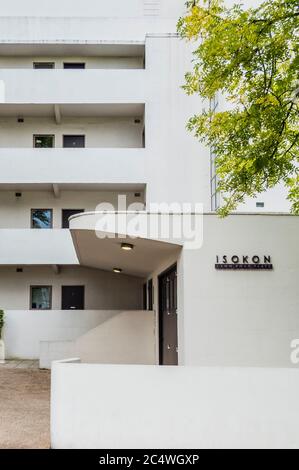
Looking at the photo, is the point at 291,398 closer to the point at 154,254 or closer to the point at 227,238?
the point at 227,238

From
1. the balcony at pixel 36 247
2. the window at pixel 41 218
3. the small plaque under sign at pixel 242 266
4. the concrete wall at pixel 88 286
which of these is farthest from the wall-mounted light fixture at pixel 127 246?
the window at pixel 41 218

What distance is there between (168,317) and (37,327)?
8.17m

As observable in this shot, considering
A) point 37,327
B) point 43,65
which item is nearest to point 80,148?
point 43,65

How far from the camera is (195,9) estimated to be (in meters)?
8.42

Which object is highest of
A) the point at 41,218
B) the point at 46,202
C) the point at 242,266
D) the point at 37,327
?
the point at 46,202

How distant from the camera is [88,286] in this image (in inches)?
773

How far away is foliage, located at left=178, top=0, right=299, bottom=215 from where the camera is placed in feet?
26.4

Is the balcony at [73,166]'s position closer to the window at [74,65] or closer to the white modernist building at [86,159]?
the white modernist building at [86,159]

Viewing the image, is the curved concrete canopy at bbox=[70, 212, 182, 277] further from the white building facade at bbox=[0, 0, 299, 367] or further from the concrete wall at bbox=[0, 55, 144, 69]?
the concrete wall at bbox=[0, 55, 144, 69]

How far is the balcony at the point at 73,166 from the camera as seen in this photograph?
19156mm

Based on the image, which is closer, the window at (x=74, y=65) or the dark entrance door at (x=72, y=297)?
the dark entrance door at (x=72, y=297)

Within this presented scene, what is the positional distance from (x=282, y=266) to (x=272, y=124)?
2.54 metres

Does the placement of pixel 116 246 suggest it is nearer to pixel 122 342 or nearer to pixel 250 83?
pixel 250 83

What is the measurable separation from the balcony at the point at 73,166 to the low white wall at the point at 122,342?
21.1ft
